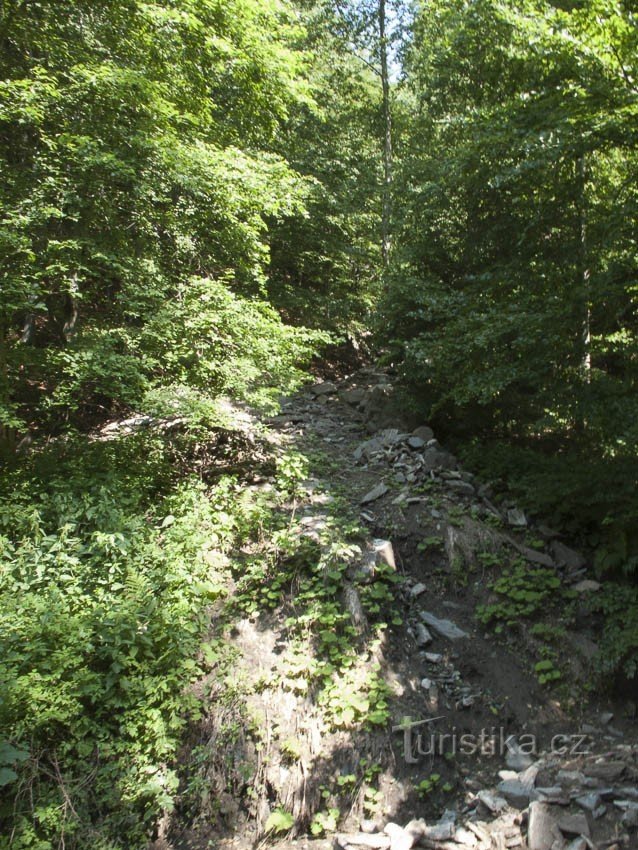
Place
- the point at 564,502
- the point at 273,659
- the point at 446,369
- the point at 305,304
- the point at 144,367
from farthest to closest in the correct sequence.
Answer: the point at 305,304, the point at 446,369, the point at 564,502, the point at 144,367, the point at 273,659

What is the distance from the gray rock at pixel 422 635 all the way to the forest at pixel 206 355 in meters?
0.30

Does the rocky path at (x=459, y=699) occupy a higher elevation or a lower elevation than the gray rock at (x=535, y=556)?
lower

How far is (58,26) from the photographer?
6.47 m

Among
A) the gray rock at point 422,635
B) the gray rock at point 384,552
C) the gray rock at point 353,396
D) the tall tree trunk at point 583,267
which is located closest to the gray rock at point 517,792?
the gray rock at point 422,635

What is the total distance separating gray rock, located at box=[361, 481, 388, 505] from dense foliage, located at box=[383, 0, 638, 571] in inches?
62.2

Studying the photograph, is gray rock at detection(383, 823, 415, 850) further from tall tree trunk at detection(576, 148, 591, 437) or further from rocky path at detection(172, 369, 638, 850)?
tall tree trunk at detection(576, 148, 591, 437)

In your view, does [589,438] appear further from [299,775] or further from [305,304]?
[305,304]

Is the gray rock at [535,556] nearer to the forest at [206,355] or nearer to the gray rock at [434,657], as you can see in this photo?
the forest at [206,355]

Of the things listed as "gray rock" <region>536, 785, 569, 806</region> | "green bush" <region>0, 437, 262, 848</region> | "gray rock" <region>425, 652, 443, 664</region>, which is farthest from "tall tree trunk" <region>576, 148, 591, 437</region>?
"green bush" <region>0, 437, 262, 848</region>

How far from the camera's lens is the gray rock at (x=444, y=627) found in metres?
5.20

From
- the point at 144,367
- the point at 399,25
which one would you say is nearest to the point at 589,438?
the point at 144,367

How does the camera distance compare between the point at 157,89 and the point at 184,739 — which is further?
the point at 157,89

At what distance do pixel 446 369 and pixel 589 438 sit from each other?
200 cm

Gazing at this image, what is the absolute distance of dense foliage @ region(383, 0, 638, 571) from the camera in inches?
189
